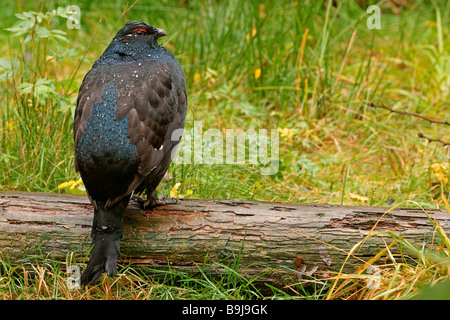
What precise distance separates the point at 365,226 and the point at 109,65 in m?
1.77

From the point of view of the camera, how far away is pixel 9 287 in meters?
2.85

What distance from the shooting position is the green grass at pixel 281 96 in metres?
4.01

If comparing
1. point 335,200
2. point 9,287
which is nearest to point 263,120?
point 335,200

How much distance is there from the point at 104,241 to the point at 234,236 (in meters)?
0.72

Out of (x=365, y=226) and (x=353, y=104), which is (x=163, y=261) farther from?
(x=353, y=104)

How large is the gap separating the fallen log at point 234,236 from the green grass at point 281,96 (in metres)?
0.24

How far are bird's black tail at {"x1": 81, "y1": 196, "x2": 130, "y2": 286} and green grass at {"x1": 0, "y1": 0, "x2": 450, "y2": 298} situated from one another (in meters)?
0.54

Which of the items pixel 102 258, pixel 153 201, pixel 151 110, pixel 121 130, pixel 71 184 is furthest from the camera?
pixel 71 184

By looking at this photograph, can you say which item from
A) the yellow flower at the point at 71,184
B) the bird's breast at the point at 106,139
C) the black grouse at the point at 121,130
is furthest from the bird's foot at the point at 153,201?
the yellow flower at the point at 71,184

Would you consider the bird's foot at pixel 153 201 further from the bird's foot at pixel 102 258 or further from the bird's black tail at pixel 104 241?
the bird's foot at pixel 102 258

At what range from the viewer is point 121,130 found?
2900 mm

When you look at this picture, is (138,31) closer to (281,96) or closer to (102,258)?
(102,258)

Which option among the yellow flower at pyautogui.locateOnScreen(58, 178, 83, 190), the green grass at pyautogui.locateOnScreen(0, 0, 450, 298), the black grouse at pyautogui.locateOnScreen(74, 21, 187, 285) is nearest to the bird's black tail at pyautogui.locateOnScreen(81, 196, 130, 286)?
the black grouse at pyautogui.locateOnScreen(74, 21, 187, 285)

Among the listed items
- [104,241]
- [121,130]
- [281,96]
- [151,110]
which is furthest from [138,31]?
[281,96]
